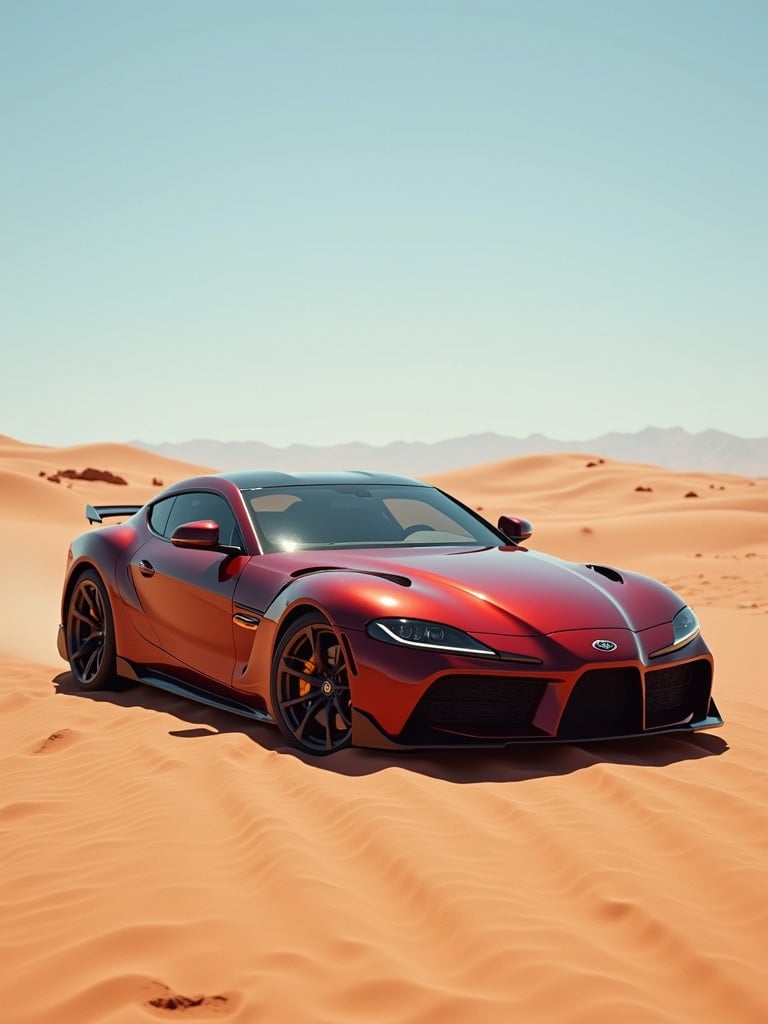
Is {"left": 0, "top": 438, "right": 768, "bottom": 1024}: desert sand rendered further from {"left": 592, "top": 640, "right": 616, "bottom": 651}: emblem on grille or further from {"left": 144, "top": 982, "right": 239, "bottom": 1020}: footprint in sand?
{"left": 592, "top": 640, "right": 616, "bottom": 651}: emblem on grille

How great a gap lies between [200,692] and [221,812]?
2.19 meters

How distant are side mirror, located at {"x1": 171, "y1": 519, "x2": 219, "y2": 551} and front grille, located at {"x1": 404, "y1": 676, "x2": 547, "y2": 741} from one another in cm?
184

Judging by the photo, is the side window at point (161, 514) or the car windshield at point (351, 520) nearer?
the car windshield at point (351, 520)

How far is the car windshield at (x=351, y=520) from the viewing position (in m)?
7.21

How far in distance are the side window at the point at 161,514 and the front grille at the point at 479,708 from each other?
9.87 ft

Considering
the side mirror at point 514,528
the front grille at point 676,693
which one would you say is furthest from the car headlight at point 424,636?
the side mirror at point 514,528

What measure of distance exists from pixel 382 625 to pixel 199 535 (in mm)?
1582

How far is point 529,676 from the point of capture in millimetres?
5633

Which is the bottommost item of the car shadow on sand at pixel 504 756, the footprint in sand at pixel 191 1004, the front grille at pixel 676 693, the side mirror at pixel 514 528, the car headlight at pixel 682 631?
the footprint in sand at pixel 191 1004

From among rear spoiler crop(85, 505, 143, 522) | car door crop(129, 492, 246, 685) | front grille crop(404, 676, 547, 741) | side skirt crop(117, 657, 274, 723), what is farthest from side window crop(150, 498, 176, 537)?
front grille crop(404, 676, 547, 741)

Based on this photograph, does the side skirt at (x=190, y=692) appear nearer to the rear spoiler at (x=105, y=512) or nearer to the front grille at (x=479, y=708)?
the front grille at (x=479, y=708)

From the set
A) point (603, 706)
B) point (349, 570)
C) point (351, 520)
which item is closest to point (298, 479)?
point (351, 520)

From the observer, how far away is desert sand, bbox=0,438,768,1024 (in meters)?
3.31

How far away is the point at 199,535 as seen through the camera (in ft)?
22.7
